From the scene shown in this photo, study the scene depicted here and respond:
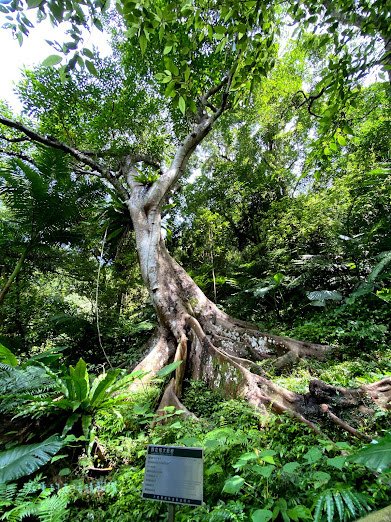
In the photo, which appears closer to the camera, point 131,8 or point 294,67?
point 131,8

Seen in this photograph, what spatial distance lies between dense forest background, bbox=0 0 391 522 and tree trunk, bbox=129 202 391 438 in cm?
12

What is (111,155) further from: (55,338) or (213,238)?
(55,338)

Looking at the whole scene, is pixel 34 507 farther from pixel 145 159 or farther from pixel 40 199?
pixel 145 159

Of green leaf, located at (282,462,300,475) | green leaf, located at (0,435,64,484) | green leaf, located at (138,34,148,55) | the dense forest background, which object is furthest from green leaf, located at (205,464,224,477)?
green leaf, located at (138,34,148,55)

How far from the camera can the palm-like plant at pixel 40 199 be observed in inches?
205

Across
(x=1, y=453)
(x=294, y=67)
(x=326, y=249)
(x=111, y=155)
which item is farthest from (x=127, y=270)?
(x=294, y=67)

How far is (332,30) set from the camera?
95.2 inches

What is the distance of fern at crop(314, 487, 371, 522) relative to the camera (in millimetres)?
1266

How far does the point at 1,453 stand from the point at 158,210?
4.98 meters

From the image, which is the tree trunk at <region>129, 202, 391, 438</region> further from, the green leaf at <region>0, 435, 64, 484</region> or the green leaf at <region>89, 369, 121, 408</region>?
the green leaf at <region>0, 435, 64, 484</region>

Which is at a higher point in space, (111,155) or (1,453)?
(111,155)

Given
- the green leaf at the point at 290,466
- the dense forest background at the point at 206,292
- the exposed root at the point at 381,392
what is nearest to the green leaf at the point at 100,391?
the dense forest background at the point at 206,292

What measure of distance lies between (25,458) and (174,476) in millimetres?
1390

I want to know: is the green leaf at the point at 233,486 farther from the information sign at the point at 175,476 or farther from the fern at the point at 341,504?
the fern at the point at 341,504
